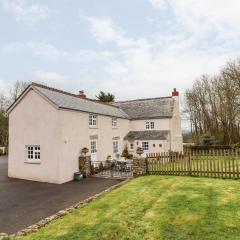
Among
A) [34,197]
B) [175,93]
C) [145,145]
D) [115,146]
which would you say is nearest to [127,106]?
[175,93]

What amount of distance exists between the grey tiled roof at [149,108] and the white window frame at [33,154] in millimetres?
17002

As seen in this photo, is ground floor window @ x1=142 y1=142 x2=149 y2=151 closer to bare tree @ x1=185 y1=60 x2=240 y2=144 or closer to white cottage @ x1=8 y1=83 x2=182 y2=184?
white cottage @ x1=8 y1=83 x2=182 y2=184

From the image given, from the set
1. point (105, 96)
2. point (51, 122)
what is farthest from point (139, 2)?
point (105, 96)

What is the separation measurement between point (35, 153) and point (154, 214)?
553 inches

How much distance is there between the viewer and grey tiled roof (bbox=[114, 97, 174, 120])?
34219 mm

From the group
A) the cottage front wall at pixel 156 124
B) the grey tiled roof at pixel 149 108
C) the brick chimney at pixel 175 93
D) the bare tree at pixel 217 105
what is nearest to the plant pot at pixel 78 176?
the cottage front wall at pixel 156 124

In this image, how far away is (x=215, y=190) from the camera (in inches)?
480

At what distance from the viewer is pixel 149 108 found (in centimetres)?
3631

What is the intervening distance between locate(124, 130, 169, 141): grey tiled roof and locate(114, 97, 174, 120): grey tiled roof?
2190 millimetres

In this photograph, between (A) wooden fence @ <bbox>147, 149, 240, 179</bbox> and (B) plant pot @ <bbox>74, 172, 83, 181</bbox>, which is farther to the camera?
(B) plant pot @ <bbox>74, 172, 83, 181</bbox>

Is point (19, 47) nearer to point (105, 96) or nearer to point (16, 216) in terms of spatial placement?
point (16, 216)

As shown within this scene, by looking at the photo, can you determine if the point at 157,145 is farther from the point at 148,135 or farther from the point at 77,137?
the point at 77,137

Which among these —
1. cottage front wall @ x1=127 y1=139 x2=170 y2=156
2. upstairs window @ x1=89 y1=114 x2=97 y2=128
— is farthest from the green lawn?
cottage front wall @ x1=127 y1=139 x2=170 y2=156

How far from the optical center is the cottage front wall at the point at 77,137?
785 inches
